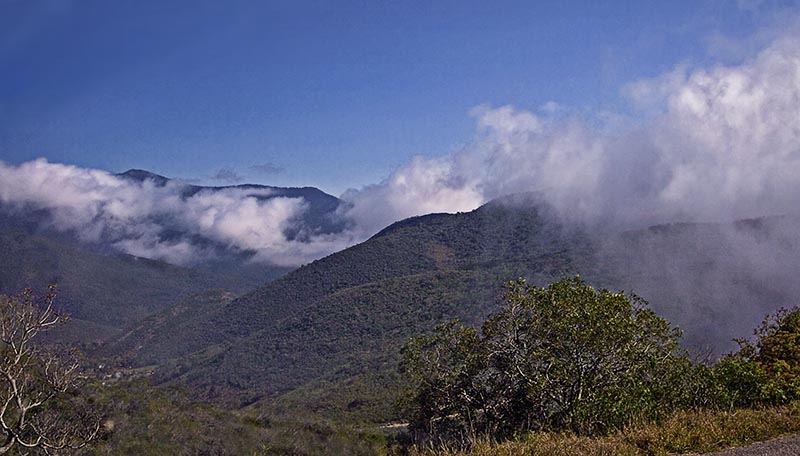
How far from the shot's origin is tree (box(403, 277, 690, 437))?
14590 millimetres

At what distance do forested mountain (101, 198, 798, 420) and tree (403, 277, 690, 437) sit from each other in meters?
39.2

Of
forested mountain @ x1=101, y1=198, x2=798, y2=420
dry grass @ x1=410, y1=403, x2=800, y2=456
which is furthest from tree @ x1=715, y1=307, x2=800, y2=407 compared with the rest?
forested mountain @ x1=101, y1=198, x2=798, y2=420

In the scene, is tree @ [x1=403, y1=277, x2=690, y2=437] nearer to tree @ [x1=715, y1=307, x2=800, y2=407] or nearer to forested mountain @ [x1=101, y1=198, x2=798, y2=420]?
tree @ [x1=715, y1=307, x2=800, y2=407]

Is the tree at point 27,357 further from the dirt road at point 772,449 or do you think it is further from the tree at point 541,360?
the dirt road at point 772,449

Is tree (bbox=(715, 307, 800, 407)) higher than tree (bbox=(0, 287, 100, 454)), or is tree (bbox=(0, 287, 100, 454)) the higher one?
tree (bbox=(0, 287, 100, 454))

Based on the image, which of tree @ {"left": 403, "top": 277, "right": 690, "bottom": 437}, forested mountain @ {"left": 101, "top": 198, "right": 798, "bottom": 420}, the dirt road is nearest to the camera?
the dirt road

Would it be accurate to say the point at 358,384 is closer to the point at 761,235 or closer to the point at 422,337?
the point at 422,337

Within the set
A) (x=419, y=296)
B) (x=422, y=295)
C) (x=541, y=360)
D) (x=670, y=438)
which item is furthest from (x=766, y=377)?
(x=419, y=296)

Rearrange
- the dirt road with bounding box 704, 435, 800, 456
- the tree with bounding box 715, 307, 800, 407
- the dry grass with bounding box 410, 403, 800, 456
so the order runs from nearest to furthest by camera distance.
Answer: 1. the dirt road with bounding box 704, 435, 800, 456
2. the dry grass with bounding box 410, 403, 800, 456
3. the tree with bounding box 715, 307, 800, 407

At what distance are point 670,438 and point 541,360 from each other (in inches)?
308

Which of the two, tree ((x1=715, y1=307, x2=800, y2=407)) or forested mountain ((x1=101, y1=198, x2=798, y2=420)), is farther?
forested mountain ((x1=101, y1=198, x2=798, y2=420))

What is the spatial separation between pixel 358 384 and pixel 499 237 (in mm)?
78569

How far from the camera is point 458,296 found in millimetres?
107875

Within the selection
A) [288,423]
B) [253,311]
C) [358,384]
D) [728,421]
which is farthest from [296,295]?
[728,421]
